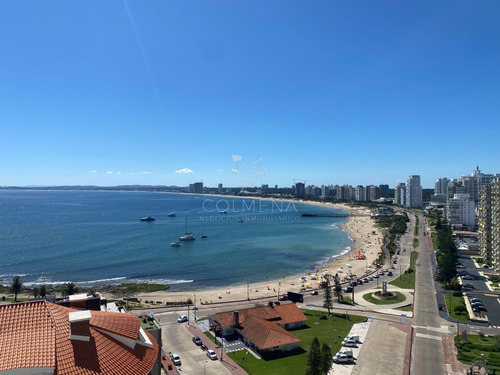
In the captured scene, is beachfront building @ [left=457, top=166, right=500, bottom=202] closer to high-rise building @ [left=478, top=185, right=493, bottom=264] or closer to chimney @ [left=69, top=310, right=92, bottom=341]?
high-rise building @ [left=478, top=185, right=493, bottom=264]

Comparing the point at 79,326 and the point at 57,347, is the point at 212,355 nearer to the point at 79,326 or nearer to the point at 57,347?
the point at 79,326

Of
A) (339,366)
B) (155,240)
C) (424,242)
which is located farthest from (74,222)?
(339,366)

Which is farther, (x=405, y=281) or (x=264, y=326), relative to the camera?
(x=405, y=281)

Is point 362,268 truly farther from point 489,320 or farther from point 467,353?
point 467,353

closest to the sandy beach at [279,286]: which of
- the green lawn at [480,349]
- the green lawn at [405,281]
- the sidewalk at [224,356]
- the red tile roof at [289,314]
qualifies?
the green lawn at [405,281]

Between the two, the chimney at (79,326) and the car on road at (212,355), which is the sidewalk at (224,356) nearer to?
the car on road at (212,355)

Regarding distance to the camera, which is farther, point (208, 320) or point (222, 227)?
point (222, 227)

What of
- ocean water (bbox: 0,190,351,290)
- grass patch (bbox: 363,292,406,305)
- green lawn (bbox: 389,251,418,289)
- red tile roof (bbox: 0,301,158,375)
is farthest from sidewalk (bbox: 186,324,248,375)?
green lawn (bbox: 389,251,418,289)

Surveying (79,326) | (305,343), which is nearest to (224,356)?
(305,343)
